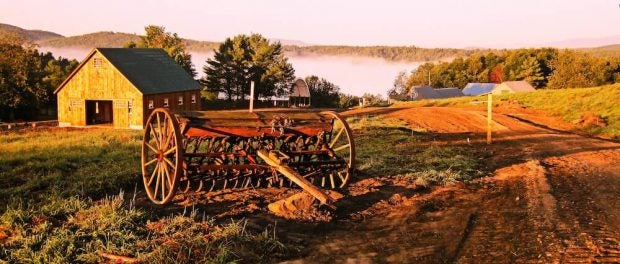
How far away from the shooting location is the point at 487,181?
1391cm

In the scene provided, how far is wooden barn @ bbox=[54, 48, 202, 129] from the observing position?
3550cm

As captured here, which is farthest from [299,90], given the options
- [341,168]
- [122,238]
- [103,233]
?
[122,238]

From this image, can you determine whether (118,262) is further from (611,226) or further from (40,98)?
(40,98)

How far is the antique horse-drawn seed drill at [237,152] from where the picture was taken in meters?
10.2

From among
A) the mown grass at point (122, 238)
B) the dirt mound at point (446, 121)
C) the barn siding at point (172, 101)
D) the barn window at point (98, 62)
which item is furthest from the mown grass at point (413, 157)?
the barn window at point (98, 62)

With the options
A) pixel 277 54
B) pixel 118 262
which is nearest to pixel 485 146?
pixel 118 262

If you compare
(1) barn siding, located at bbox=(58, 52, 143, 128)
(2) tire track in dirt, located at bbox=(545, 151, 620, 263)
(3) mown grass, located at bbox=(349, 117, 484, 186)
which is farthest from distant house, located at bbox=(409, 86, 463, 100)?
(2) tire track in dirt, located at bbox=(545, 151, 620, 263)

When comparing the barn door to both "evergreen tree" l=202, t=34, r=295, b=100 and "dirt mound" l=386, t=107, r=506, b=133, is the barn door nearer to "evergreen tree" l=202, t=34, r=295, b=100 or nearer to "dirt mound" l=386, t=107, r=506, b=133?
"dirt mound" l=386, t=107, r=506, b=133

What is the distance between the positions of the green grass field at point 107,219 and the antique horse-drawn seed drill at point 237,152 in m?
1.07

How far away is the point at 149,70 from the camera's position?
3884 centimetres

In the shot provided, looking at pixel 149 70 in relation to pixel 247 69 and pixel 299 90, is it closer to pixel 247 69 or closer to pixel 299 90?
pixel 247 69

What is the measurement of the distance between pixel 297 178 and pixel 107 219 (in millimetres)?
3599

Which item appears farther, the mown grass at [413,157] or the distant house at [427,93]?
the distant house at [427,93]

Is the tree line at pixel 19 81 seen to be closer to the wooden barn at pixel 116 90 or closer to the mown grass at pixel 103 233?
the wooden barn at pixel 116 90
